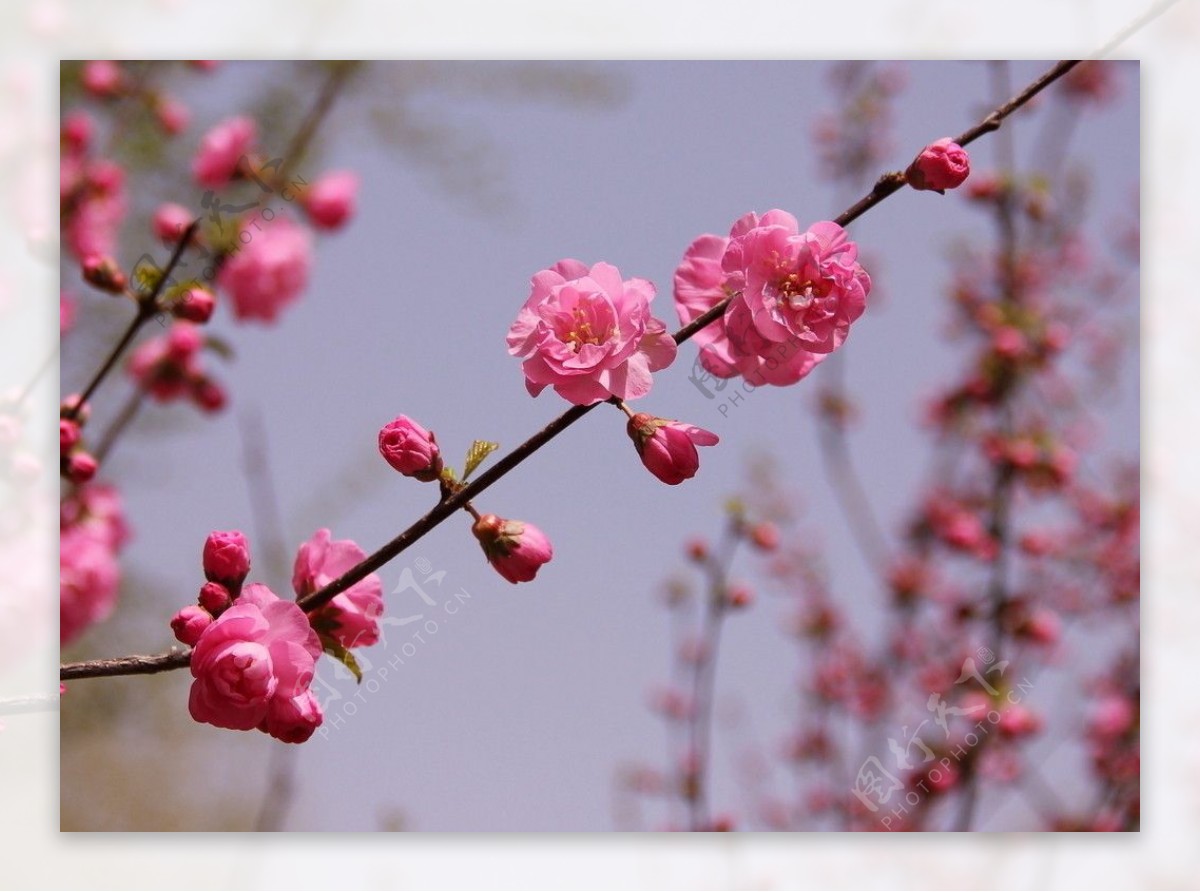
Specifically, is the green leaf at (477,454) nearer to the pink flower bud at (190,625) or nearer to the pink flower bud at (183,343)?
the pink flower bud at (190,625)

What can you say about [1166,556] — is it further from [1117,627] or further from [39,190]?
[39,190]

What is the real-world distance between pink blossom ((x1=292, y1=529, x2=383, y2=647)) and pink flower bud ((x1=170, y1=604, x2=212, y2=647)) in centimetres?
12

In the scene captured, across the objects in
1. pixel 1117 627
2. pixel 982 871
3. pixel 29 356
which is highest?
pixel 29 356

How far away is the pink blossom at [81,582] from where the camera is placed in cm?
172

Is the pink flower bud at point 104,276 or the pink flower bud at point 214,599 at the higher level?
the pink flower bud at point 104,276

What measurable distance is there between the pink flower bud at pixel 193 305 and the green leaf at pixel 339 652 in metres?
0.48

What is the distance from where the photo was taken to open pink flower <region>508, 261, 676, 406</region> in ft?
3.15

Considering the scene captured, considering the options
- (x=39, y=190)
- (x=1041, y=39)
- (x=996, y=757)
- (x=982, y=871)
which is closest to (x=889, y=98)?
(x=1041, y=39)

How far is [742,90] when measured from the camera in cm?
186

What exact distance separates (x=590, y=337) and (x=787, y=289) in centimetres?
18

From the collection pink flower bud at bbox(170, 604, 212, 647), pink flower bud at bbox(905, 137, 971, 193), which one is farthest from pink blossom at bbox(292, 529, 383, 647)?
pink flower bud at bbox(905, 137, 971, 193)

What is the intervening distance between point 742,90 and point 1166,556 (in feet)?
3.47

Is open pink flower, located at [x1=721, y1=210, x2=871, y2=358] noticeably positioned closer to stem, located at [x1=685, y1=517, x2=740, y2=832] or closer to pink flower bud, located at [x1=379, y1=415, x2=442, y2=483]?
pink flower bud, located at [x1=379, y1=415, x2=442, y2=483]

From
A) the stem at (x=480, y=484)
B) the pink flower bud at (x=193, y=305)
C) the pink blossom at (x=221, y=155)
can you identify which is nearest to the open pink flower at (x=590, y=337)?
the stem at (x=480, y=484)
